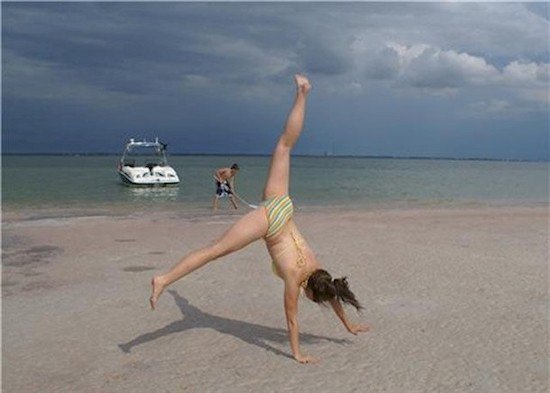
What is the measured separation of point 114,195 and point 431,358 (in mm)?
27378

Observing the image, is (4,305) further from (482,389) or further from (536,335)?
(536,335)

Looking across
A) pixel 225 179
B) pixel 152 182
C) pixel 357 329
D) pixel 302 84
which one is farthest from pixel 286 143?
pixel 152 182

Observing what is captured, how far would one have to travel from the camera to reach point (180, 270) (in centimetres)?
562

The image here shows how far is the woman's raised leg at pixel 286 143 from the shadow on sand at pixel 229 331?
5.80 ft

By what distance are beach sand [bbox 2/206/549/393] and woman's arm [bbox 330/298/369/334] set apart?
11 centimetres

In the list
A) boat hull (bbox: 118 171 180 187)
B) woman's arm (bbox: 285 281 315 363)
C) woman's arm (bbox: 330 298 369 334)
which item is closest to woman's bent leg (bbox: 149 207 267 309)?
woman's arm (bbox: 285 281 315 363)

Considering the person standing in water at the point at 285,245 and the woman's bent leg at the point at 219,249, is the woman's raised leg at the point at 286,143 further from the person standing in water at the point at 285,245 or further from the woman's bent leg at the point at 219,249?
the woman's bent leg at the point at 219,249

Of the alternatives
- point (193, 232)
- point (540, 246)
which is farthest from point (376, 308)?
point (193, 232)

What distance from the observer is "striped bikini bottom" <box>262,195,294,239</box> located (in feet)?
19.6

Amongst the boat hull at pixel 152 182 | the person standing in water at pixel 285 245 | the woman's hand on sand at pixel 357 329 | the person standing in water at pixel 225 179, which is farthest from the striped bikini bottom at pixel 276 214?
the boat hull at pixel 152 182

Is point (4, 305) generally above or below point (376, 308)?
below

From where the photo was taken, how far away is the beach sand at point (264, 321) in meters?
5.68

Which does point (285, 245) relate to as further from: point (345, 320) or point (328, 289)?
point (345, 320)

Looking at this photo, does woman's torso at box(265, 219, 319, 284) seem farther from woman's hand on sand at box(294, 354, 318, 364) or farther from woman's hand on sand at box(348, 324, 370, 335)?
woman's hand on sand at box(348, 324, 370, 335)
